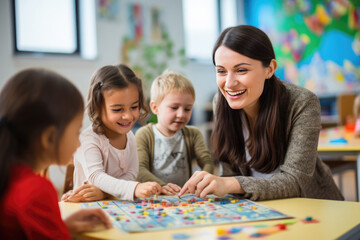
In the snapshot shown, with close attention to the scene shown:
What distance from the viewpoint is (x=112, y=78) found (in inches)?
63.6

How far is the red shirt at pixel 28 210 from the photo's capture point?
2.89 ft

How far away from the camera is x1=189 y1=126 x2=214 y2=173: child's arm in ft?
6.57

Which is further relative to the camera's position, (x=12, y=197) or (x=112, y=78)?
(x=112, y=78)

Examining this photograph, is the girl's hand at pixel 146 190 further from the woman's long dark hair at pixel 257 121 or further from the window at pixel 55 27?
the window at pixel 55 27

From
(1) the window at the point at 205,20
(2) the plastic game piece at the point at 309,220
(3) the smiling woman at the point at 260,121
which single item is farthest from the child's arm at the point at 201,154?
(1) the window at the point at 205,20

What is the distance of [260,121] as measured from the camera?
64.2 inches

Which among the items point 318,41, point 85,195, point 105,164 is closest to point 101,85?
point 105,164

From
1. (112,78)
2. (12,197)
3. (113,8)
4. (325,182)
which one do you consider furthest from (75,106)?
(113,8)

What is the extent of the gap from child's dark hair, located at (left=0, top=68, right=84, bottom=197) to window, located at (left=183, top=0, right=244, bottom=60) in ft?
19.0

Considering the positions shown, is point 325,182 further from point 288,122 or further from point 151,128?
point 151,128

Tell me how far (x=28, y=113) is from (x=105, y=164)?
677mm

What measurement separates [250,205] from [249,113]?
0.60m

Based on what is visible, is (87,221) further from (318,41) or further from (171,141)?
(318,41)

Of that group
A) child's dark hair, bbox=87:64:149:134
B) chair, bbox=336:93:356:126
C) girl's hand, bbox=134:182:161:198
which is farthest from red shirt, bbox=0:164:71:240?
chair, bbox=336:93:356:126
